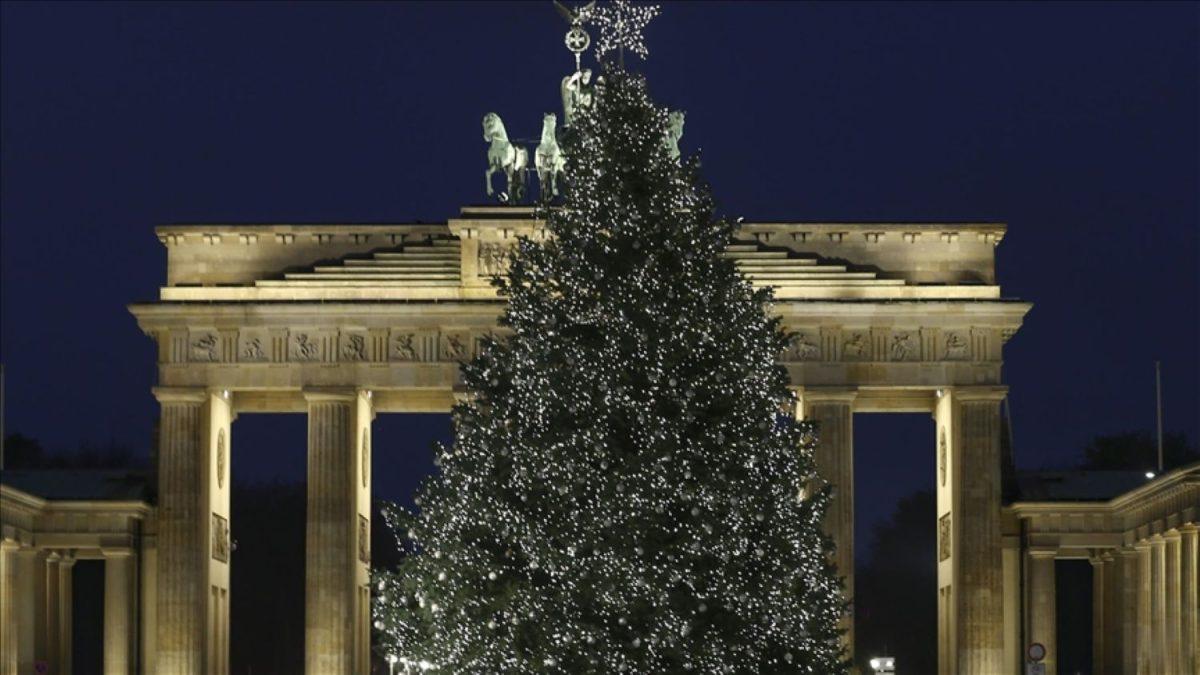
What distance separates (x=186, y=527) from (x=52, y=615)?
6555mm

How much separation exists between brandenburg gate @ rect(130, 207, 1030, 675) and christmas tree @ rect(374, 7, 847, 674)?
36732 millimetres

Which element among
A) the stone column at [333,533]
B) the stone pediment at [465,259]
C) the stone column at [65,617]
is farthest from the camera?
the stone column at [65,617]

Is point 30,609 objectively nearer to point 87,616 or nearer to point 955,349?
point 87,616

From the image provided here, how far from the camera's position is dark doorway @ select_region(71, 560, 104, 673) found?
9431cm

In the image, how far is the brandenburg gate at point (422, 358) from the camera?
279 ft

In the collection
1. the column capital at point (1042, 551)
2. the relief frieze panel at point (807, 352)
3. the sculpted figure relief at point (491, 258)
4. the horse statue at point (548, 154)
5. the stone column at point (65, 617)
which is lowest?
the stone column at point (65, 617)

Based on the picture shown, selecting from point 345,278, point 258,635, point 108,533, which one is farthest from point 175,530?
point 258,635

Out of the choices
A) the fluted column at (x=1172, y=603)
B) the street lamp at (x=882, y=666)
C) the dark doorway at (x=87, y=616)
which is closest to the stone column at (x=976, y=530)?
the street lamp at (x=882, y=666)

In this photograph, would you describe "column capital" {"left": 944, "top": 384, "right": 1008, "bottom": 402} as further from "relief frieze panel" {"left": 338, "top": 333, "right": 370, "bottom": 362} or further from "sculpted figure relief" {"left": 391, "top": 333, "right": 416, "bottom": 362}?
"relief frieze panel" {"left": 338, "top": 333, "right": 370, "bottom": 362}

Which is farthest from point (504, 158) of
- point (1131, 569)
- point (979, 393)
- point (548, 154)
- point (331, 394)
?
point (1131, 569)

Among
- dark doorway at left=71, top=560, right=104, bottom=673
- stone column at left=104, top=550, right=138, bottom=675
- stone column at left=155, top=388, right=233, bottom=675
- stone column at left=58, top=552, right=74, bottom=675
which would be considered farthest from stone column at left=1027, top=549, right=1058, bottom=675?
dark doorway at left=71, top=560, right=104, bottom=673

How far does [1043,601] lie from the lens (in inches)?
3467

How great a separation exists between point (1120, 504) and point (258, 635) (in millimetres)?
60989

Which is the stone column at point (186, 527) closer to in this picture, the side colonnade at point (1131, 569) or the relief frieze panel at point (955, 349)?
the relief frieze panel at point (955, 349)
